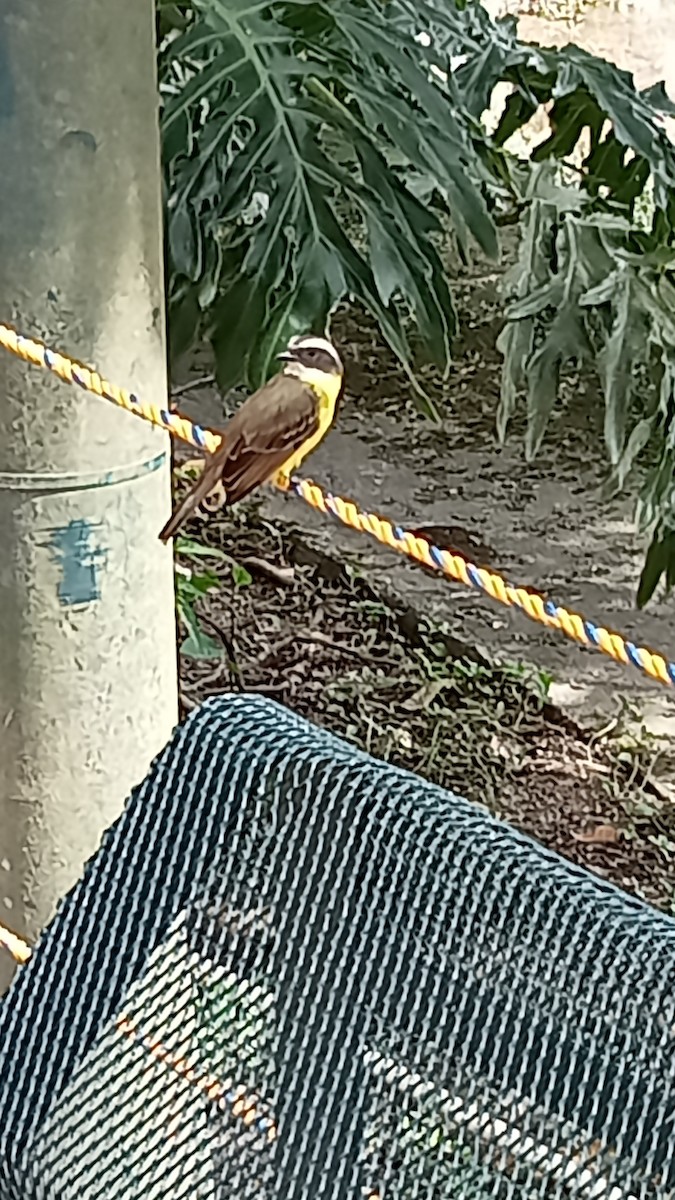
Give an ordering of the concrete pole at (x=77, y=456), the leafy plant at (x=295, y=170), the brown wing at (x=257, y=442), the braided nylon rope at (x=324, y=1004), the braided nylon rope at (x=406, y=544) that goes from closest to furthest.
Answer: the braided nylon rope at (x=324, y=1004) < the braided nylon rope at (x=406, y=544) < the concrete pole at (x=77, y=456) < the leafy plant at (x=295, y=170) < the brown wing at (x=257, y=442)

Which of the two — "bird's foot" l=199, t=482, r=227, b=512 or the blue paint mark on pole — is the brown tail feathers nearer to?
"bird's foot" l=199, t=482, r=227, b=512

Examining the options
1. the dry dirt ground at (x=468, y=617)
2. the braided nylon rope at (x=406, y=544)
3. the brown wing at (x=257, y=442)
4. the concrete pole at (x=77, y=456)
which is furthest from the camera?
the dry dirt ground at (x=468, y=617)

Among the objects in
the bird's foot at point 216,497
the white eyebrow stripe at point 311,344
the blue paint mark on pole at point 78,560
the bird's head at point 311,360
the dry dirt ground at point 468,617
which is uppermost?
the blue paint mark on pole at point 78,560

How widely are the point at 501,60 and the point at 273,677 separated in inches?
53.2

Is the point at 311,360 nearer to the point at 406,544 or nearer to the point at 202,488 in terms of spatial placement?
the point at 202,488

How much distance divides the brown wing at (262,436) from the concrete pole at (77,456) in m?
0.42

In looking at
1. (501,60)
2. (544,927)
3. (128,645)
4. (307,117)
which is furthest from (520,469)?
(544,927)

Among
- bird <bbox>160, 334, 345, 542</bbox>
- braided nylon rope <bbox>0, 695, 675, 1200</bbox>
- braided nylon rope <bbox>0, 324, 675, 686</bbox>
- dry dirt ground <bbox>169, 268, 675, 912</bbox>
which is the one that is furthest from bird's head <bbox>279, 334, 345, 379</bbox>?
braided nylon rope <bbox>0, 695, 675, 1200</bbox>

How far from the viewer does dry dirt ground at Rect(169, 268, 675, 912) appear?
251 centimetres

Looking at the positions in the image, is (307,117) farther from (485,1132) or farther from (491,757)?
(491,757)

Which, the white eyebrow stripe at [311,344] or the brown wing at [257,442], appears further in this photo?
the brown wing at [257,442]

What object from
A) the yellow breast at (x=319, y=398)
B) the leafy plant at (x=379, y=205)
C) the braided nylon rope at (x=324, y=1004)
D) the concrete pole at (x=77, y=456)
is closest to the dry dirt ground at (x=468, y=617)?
the yellow breast at (x=319, y=398)

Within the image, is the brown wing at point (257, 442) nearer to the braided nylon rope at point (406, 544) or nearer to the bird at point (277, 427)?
the bird at point (277, 427)

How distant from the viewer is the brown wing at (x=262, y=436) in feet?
4.79
